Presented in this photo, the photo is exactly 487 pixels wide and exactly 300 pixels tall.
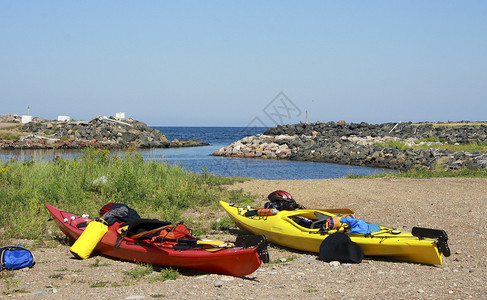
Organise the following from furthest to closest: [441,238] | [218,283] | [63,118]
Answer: [63,118] → [441,238] → [218,283]

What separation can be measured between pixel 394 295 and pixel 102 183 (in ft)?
32.6

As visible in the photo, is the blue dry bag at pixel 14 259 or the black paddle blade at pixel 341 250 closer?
the blue dry bag at pixel 14 259

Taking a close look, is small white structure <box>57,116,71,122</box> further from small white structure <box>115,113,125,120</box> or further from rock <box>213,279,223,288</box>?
rock <box>213,279,223,288</box>

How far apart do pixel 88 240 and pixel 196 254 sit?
7.53ft

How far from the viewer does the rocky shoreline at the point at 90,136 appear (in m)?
46.9

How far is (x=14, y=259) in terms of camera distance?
7625 mm

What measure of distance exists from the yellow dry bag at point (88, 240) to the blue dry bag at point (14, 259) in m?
0.80

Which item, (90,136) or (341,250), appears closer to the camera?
(341,250)

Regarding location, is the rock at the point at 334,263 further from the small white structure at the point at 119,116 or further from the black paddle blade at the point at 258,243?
the small white structure at the point at 119,116

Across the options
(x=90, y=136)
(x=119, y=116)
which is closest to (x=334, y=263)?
(x=90, y=136)

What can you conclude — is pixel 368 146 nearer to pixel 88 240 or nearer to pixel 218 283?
pixel 88 240

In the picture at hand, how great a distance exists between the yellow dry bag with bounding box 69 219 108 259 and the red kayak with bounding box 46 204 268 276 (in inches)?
4.8

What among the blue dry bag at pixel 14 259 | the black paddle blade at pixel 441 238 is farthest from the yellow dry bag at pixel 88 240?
the black paddle blade at pixel 441 238

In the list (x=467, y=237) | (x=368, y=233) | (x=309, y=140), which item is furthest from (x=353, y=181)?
(x=309, y=140)
